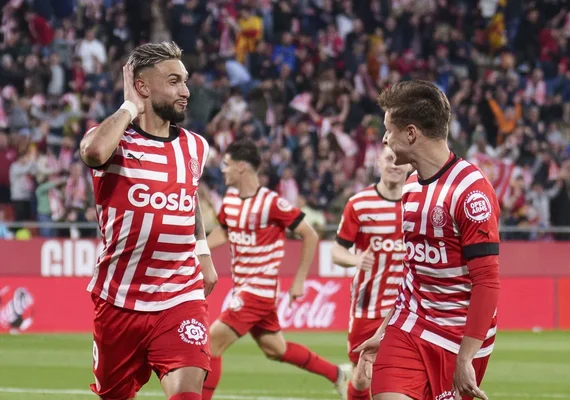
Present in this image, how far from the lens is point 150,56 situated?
19.5ft

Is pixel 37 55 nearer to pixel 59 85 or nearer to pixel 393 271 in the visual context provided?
pixel 59 85

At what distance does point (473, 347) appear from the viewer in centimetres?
488

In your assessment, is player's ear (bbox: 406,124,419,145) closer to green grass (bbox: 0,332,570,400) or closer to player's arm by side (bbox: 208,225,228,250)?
player's arm by side (bbox: 208,225,228,250)

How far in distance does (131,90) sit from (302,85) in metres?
16.2

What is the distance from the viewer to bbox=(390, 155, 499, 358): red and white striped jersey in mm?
4980

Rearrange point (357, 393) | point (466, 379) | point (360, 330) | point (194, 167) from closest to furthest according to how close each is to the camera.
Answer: point (466, 379) < point (194, 167) < point (357, 393) < point (360, 330)

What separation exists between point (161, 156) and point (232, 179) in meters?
4.64

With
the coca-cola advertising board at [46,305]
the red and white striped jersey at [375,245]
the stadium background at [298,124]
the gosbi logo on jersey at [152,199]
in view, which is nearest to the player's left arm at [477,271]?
the gosbi logo on jersey at [152,199]

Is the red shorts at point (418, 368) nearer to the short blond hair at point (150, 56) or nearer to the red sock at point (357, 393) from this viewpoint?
the short blond hair at point (150, 56)

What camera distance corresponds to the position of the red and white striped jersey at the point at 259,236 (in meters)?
10.2

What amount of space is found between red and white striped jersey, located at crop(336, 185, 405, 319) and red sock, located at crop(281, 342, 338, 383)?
59.4 inches

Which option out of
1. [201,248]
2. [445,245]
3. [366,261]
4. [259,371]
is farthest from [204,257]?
[259,371]

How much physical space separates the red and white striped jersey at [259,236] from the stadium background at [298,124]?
202 centimetres

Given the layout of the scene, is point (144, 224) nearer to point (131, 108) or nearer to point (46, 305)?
point (131, 108)
